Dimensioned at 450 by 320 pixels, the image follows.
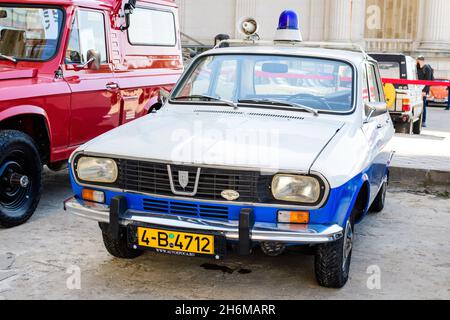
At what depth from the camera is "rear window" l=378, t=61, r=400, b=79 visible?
41.0 feet

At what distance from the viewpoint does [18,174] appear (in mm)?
5379

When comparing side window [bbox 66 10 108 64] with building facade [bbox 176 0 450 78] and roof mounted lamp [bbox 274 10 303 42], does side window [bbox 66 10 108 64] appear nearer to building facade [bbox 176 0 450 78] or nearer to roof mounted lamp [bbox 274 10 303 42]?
roof mounted lamp [bbox 274 10 303 42]

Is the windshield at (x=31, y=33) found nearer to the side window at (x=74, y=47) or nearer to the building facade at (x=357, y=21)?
the side window at (x=74, y=47)

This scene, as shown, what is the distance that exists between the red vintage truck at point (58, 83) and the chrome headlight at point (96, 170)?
1.30m

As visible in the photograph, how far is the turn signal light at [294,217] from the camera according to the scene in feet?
12.2

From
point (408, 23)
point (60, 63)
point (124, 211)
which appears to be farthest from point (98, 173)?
point (408, 23)

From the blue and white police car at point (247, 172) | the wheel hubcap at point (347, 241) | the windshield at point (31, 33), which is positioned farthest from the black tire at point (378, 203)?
the windshield at point (31, 33)

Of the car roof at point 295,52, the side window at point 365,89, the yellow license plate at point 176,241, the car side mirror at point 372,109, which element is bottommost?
A: the yellow license plate at point 176,241

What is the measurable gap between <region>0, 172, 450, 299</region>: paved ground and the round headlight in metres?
0.47

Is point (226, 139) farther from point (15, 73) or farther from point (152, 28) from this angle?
point (152, 28)

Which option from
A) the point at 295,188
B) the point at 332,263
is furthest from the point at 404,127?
the point at 295,188

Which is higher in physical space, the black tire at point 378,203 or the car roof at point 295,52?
the car roof at point 295,52

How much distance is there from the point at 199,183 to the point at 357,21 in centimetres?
2383

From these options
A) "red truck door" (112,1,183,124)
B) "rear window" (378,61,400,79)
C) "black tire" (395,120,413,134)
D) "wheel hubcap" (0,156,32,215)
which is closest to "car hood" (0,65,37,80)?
"wheel hubcap" (0,156,32,215)
